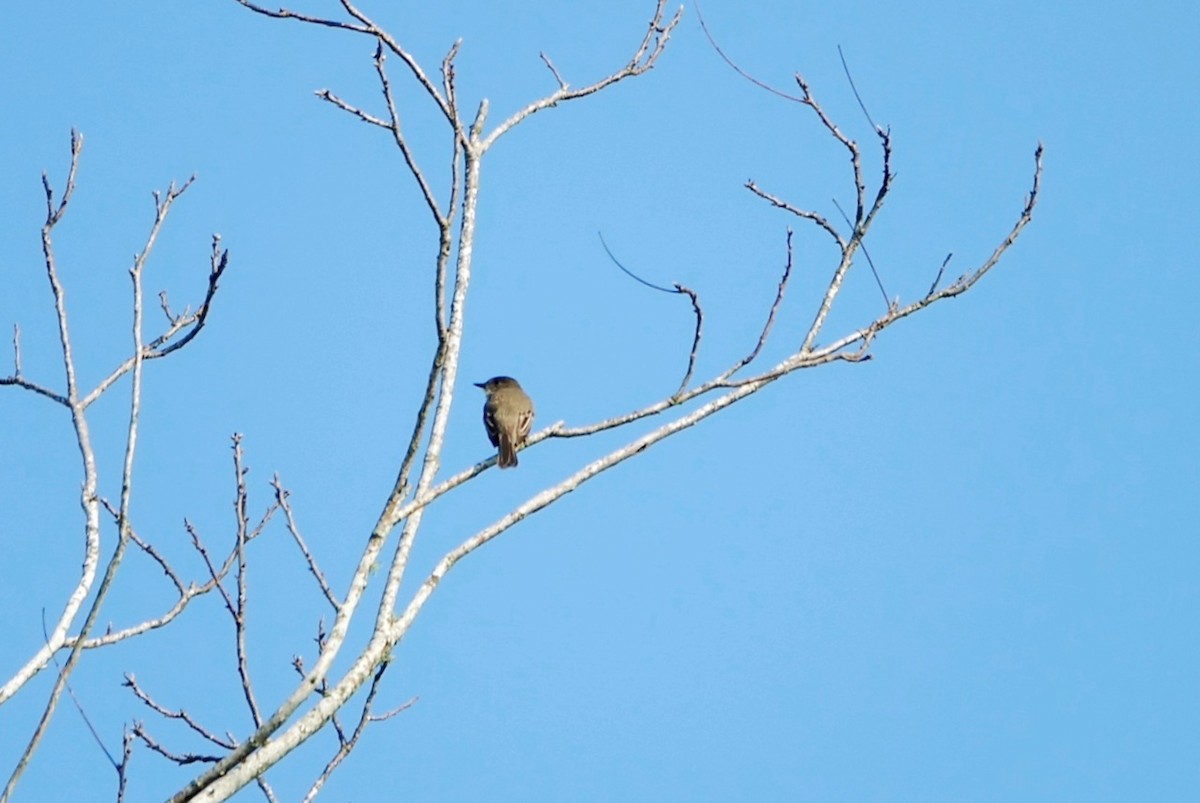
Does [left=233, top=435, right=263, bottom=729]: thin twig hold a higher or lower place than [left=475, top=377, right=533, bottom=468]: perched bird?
lower

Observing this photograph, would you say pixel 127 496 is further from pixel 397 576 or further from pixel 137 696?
pixel 137 696

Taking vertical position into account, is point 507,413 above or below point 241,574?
above

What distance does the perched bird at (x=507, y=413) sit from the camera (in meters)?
10.4

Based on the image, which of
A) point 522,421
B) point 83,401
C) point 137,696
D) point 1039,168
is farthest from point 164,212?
point 522,421

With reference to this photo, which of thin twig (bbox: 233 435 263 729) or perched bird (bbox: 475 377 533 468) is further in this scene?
perched bird (bbox: 475 377 533 468)

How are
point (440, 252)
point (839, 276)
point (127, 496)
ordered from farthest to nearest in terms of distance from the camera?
point (839, 276), point (440, 252), point (127, 496)

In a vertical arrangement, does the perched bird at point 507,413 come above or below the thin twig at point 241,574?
above

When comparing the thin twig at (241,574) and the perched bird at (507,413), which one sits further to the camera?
the perched bird at (507,413)

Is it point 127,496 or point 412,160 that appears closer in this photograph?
point 127,496

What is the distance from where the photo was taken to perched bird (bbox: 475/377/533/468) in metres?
10.4

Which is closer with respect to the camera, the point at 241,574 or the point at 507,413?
the point at 241,574

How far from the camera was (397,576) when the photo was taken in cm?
515

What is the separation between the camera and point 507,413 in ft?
36.7

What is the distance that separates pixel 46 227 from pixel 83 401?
0.69 meters
